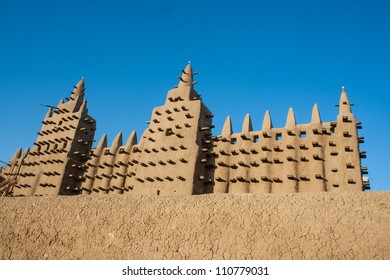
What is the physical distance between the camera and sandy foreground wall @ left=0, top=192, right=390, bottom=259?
24.1 ft

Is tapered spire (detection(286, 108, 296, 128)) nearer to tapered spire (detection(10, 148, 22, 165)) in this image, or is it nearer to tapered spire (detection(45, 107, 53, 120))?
tapered spire (detection(45, 107, 53, 120))

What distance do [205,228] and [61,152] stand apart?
53.8 ft

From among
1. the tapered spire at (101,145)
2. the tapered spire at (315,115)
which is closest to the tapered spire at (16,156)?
the tapered spire at (101,145)

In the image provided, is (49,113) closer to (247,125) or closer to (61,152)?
(61,152)

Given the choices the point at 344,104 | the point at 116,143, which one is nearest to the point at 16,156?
the point at 116,143

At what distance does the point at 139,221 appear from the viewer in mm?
9070

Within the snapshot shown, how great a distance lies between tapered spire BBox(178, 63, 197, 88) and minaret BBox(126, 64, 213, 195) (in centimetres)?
24

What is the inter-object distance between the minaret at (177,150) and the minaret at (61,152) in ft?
15.6

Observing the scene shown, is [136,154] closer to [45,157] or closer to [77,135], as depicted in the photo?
[77,135]

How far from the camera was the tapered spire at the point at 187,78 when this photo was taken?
63.2ft

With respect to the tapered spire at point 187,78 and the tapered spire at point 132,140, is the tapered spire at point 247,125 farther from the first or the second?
the tapered spire at point 132,140

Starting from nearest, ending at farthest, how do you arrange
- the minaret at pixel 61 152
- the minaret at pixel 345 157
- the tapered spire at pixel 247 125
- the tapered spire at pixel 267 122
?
the minaret at pixel 345 157, the tapered spire at pixel 267 122, the tapered spire at pixel 247 125, the minaret at pixel 61 152
